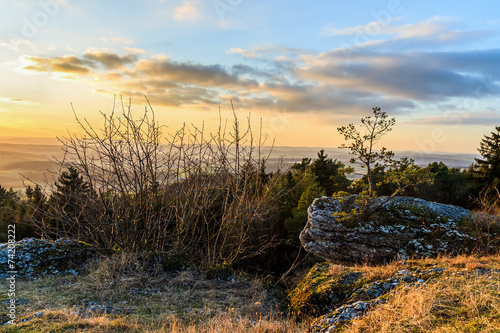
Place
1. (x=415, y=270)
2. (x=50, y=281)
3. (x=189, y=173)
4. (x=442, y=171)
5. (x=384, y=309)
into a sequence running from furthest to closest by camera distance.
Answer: (x=442, y=171) → (x=189, y=173) → (x=50, y=281) → (x=415, y=270) → (x=384, y=309)

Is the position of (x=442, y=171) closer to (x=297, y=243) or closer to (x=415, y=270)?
(x=297, y=243)

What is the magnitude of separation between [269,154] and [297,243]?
35.9 feet

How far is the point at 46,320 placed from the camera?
12.8 feet

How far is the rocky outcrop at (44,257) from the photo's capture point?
720 centimetres

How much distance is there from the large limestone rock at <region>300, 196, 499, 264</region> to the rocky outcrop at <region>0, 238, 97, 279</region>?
21.2 feet

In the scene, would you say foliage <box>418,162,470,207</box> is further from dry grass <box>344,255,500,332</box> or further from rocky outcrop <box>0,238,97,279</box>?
rocky outcrop <box>0,238,97,279</box>

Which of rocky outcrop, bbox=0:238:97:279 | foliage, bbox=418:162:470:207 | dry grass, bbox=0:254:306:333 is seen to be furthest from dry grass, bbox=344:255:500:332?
foliage, bbox=418:162:470:207

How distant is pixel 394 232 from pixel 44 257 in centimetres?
945

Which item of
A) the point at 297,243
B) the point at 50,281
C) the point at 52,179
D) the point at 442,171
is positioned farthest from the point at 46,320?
the point at 442,171

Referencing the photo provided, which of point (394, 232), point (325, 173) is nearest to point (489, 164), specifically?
point (325, 173)

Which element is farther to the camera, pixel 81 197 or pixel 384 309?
pixel 81 197

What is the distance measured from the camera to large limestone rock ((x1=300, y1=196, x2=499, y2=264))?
852 centimetres

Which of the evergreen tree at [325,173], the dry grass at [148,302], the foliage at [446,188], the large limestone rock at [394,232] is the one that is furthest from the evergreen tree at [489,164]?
the dry grass at [148,302]

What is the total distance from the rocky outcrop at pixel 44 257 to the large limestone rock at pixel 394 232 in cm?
646
